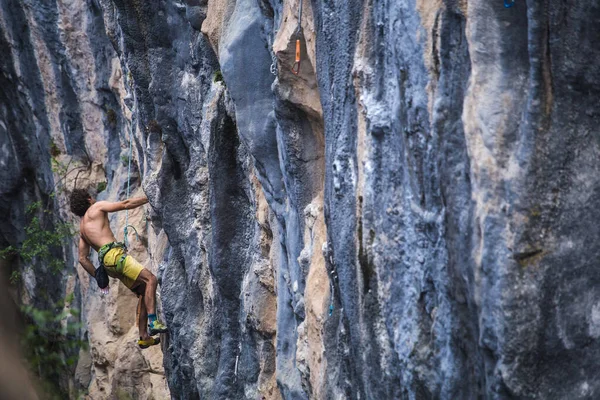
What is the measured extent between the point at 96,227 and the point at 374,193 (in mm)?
4653

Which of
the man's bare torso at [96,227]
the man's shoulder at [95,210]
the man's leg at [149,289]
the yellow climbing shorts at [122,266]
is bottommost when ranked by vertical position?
the man's leg at [149,289]

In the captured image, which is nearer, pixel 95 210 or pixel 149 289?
pixel 95 210

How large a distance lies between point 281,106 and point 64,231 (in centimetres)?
673

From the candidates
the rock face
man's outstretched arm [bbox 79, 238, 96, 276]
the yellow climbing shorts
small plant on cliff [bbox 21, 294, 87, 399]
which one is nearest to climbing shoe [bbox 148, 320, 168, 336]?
the rock face

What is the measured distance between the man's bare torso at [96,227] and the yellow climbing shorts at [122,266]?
6.8 inches

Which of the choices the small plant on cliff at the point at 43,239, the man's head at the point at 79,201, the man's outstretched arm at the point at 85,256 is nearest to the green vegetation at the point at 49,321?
the small plant on cliff at the point at 43,239

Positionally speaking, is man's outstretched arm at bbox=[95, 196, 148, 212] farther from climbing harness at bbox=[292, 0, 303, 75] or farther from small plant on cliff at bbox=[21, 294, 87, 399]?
small plant on cliff at bbox=[21, 294, 87, 399]

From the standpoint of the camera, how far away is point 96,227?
7480mm

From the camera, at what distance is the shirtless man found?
24.3ft

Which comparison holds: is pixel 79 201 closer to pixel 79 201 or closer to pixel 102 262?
pixel 79 201

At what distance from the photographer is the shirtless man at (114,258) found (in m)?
7.39

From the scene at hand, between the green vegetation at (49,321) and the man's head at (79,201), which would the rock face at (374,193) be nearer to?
the man's head at (79,201)

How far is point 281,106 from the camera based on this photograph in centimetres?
466

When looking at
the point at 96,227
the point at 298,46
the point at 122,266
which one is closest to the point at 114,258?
the point at 122,266
